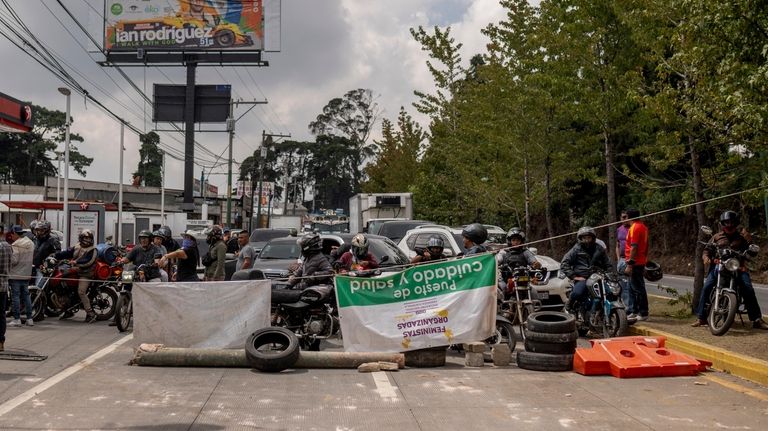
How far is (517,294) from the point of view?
11742 mm

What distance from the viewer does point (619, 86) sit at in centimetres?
1532

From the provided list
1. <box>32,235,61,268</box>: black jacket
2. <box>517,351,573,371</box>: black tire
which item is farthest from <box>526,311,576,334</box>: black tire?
<box>32,235,61,268</box>: black jacket

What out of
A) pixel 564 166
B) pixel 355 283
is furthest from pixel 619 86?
pixel 564 166

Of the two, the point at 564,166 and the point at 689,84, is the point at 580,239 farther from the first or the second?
the point at 564,166

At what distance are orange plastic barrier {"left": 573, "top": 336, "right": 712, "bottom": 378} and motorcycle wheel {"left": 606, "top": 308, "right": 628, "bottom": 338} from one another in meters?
1.21

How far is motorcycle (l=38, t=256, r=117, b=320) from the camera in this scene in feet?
49.3

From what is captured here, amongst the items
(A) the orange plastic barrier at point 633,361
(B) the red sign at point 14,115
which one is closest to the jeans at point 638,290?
(A) the orange plastic barrier at point 633,361

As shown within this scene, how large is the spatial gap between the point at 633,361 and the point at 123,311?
856 cm

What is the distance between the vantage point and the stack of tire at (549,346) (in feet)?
31.6

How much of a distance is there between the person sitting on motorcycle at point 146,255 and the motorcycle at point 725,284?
946 cm

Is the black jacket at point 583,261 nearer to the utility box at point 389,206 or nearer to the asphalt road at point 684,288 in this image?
the asphalt road at point 684,288

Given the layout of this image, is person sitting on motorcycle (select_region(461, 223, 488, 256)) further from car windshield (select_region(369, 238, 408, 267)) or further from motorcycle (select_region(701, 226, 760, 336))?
car windshield (select_region(369, 238, 408, 267))

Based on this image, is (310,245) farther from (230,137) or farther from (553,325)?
(230,137)

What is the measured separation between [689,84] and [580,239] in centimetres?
310
